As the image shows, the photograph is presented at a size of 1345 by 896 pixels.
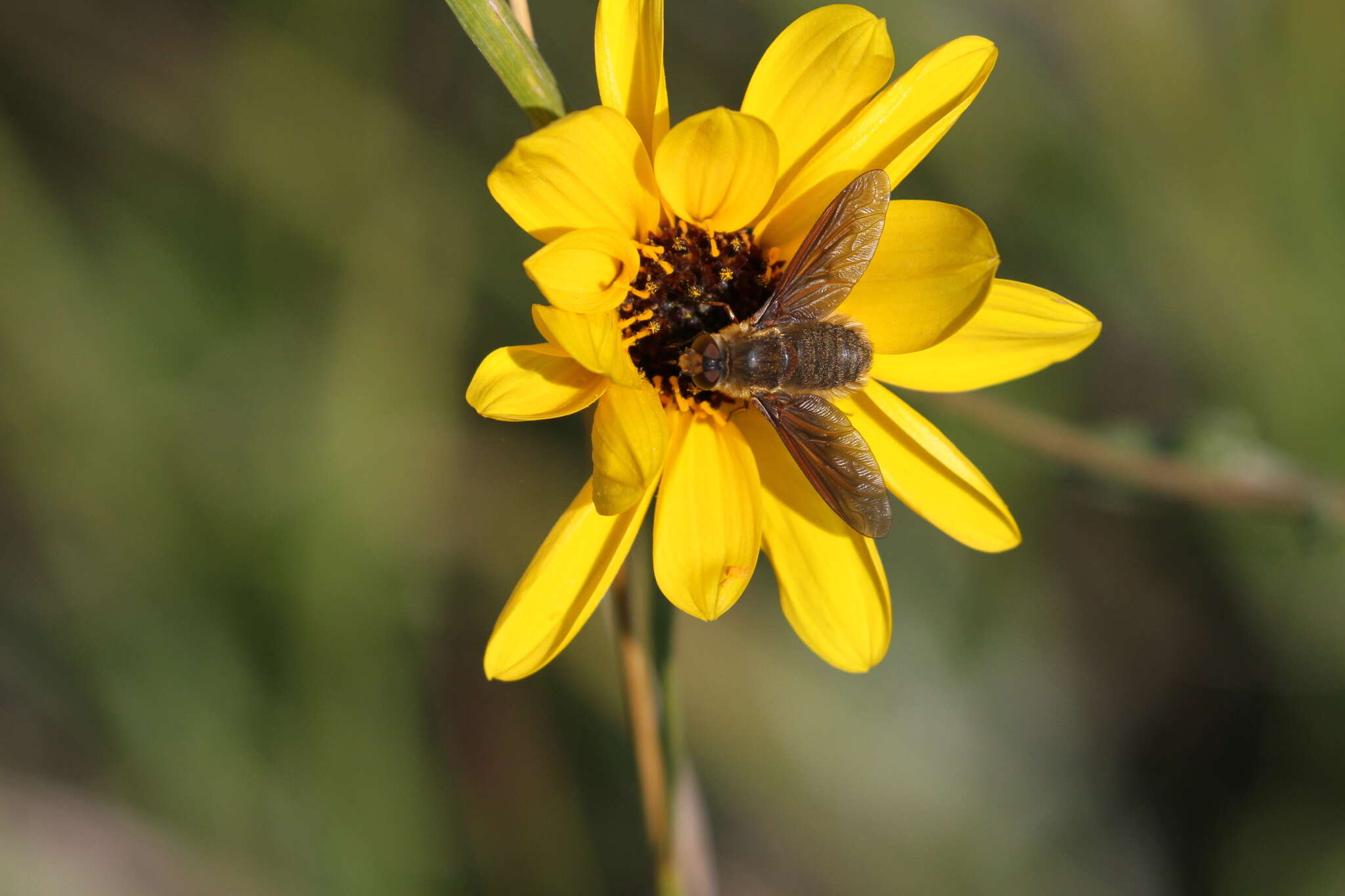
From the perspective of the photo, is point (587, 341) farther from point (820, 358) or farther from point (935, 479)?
point (935, 479)

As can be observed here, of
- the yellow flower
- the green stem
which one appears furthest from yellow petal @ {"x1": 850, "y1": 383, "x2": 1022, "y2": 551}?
the green stem

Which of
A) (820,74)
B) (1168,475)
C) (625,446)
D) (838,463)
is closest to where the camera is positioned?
(625,446)

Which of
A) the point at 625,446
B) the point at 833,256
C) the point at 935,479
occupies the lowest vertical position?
the point at 935,479

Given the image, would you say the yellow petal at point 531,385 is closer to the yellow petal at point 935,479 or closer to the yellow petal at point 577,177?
the yellow petal at point 577,177

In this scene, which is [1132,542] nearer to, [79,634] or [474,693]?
[474,693]

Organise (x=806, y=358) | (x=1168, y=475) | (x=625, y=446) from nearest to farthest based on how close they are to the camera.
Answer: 1. (x=625, y=446)
2. (x=806, y=358)
3. (x=1168, y=475)

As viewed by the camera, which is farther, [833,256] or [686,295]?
[686,295]

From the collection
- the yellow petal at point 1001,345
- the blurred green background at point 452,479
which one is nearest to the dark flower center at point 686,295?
the yellow petal at point 1001,345

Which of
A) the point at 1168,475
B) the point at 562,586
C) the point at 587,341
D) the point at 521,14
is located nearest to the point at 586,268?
the point at 587,341
